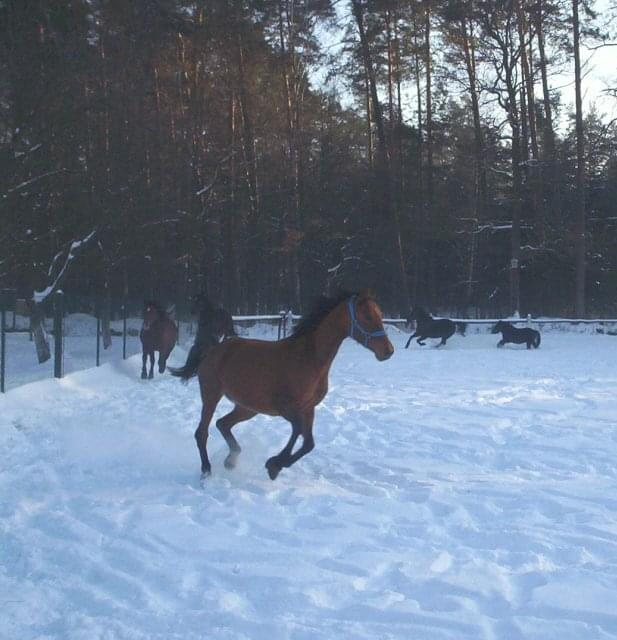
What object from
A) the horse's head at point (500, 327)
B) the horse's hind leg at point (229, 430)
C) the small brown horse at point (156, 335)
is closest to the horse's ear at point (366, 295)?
the horse's hind leg at point (229, 430)

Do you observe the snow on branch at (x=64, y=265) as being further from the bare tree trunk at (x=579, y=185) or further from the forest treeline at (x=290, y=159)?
the bare tree trunk at (x=579, y=185)

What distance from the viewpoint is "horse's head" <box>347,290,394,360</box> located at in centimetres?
682

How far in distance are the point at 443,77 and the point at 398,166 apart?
14.7ft

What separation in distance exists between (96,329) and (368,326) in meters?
13.9

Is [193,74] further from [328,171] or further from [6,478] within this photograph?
[6,478]

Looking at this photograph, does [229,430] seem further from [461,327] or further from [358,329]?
[461,327]

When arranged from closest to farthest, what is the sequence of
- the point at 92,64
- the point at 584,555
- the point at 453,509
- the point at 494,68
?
the point at 584,555
the point at 453,509
the point at 92,64
the point at 494,68

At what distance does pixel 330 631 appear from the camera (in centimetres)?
364

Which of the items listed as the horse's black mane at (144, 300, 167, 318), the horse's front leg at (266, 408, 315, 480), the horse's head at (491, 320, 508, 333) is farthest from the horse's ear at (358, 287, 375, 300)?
the horse's head at (491, 320, 508, 333)

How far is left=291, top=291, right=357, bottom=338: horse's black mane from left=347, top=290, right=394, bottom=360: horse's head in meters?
0.22

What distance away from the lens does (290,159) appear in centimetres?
3188

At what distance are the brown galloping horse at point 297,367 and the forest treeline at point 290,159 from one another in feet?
37.5

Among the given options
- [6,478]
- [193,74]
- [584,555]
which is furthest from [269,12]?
[584,555]

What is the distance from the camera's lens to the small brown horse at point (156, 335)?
1545 centimetres
